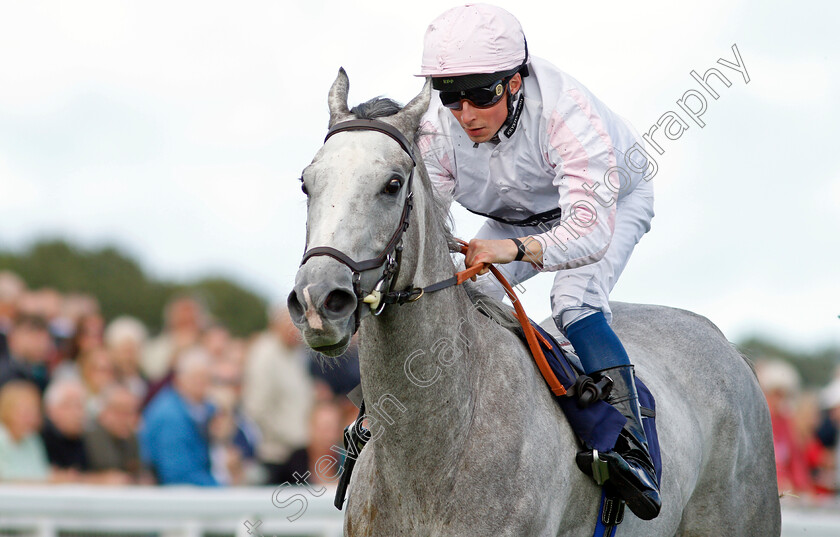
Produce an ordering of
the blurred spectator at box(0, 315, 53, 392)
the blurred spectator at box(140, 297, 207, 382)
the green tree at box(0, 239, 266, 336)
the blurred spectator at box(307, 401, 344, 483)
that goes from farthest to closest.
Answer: the green tree at box(0, 239, 266, 336) < the blurred spectator at box(140, 297, 207, 382) < the blurred spectator at box(307, 401, 344, 483) < the blurred spectator at box(0, 315, 53, 392)

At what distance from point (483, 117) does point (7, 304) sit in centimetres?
510

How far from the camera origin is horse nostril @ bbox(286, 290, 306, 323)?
3225 mm

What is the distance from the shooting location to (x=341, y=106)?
12.8ft

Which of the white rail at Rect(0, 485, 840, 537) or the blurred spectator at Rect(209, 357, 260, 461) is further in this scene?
the blurred spectator at Rect(209, 357, 260, 461)

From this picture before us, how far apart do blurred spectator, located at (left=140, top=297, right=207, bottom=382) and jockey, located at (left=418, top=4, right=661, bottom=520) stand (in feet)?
14.0

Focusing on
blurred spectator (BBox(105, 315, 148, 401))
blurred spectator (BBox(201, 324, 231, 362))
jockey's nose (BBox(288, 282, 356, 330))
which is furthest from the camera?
blurred spectator (BBox(201, 324, 231, 362))

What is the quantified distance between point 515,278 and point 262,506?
2.87 meters

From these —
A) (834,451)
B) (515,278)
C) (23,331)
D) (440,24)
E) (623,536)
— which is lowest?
(834,451)

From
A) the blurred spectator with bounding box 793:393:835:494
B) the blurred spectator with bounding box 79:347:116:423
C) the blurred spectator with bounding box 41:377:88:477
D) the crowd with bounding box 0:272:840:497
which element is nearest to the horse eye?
the crowd with bounding box 0:272:840:497

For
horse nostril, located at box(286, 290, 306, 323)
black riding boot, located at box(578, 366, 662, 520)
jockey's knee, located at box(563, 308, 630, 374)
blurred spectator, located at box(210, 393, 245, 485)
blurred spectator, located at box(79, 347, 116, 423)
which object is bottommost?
blurred spectator, located at box(210, 393, 245, 485)

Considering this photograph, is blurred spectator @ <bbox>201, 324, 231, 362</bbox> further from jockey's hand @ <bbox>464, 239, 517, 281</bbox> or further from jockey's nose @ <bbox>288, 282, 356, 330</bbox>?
jockey's nose @ <bbox>288, 282, 356, 330</bbox>

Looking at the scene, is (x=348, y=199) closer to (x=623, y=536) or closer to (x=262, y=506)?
(x=623, y=536)

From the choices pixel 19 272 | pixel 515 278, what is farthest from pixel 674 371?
pixel 19 272

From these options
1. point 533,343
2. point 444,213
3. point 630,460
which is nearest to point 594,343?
point 533,343
